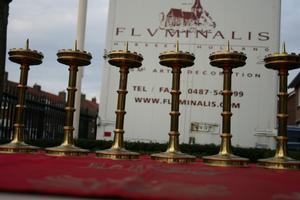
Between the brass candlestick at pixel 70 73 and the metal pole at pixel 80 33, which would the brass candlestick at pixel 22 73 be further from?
the metal pole at pixel 80 33

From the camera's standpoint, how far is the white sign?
5465mm

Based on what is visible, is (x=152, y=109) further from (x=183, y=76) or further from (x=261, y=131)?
(x=261, y=131)

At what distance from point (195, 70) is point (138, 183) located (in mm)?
4178

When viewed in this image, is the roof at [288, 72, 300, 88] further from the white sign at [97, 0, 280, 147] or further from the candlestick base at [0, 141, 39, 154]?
the candlestick base at [0, 141, 39, 154]

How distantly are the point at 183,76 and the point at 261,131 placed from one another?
4.24ft

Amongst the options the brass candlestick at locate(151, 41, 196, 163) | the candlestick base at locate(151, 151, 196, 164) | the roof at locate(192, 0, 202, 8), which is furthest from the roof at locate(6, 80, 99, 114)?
the roof at locate(192, 0, 202, 8)

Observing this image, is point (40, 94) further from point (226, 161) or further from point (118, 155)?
point (226, 161)

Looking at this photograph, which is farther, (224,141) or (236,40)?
(236,40)

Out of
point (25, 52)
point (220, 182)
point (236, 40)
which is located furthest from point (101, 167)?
point (236, 40)

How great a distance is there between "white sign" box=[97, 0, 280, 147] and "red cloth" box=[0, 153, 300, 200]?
141 inches

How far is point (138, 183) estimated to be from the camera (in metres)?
1.57

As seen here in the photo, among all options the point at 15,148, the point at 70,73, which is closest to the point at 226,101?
the point at 70,73

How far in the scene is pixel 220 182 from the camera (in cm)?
167

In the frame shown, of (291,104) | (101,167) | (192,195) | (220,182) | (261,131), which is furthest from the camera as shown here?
(291,104)
